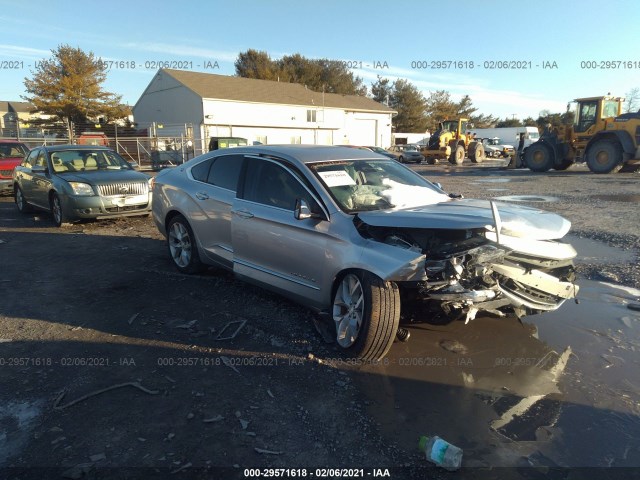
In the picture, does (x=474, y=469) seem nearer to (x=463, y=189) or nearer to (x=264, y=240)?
(x=264, y=240)

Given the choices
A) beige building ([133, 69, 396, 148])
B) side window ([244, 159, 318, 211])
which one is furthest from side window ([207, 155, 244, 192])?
beige building ([133, 69, 396, 148])

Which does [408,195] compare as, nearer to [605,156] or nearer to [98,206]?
[98,206]

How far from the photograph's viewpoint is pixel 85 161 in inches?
397

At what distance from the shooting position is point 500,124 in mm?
82625

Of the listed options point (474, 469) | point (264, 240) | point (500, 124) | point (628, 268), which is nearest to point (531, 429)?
point (474, 469)

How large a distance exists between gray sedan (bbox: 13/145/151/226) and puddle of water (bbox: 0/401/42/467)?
6464 millimetres

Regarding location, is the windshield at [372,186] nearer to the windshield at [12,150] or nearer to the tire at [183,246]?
the tire at [183,246]

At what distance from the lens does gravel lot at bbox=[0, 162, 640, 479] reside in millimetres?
2697

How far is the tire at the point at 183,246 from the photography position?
5902 mm

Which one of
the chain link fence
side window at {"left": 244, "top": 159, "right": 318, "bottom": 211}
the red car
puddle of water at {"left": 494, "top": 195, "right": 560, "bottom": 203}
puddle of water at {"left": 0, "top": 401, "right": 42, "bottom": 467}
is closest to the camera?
puddle of water at {"left": 0, "top": 401, "right": 42, "bottom": 467}

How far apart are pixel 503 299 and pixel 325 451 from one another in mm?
1880

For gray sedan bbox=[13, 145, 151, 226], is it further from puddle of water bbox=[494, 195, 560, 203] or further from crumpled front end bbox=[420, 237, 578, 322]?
puddle of water bbox=[494, 195, 560, 203]

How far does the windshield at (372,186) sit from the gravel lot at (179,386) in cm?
132

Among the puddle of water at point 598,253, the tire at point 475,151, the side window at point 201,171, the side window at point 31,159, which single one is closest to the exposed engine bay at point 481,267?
the side window at point 201,171
